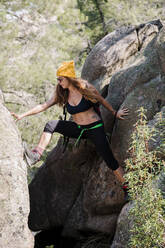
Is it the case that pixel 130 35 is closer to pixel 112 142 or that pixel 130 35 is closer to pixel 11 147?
pixel 112 142

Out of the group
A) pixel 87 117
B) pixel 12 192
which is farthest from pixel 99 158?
pixel 12 192

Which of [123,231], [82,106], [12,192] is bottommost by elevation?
[123,231]

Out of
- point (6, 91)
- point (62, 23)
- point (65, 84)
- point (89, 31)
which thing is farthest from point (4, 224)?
point (89, 31)

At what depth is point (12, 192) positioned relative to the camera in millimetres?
4148

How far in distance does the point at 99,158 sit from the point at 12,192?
2.66 meters

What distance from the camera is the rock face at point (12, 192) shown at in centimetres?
394

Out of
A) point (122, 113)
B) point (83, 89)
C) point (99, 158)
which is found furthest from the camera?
point (99, 158)

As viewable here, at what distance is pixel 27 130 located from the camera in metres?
13.2

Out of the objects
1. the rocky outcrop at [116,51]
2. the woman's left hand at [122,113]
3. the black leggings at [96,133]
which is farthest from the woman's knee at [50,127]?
the rocky outcrop at [116,51]

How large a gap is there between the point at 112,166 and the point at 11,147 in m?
1.69

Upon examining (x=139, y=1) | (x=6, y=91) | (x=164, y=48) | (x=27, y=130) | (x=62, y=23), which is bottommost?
(x=27, y=130)

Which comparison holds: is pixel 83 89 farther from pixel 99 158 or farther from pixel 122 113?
pixel 99 158

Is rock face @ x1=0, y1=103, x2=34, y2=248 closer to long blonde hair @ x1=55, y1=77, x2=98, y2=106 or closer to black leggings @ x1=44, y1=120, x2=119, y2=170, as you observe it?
black leggings @ x1=44, y1=120, x2=119, y2=170

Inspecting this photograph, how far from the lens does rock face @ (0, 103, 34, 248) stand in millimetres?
3943
